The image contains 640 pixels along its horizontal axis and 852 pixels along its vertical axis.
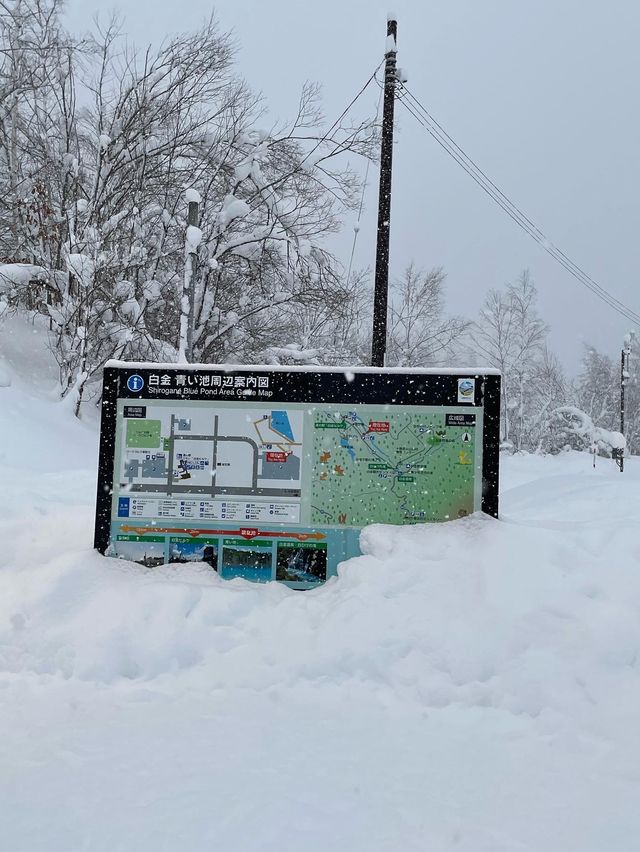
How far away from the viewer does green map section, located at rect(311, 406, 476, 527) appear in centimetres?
461

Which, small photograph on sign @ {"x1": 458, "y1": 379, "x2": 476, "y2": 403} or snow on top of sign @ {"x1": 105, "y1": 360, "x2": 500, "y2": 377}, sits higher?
snow on top of sign @ {"x1": 105, "y1": 360, "x2": 500, "y2": 377}

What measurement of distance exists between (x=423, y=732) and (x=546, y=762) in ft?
1.74

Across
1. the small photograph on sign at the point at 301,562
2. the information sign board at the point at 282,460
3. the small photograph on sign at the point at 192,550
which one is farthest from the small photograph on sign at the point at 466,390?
the small photograph on sign at the point at 192,550

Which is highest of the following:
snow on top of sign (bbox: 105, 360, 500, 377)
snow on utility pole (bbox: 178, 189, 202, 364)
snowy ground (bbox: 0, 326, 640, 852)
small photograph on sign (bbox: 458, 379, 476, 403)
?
snow on utility pole (bbox: 178, 189, 202, 364)

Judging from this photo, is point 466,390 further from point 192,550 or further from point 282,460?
point 192,550

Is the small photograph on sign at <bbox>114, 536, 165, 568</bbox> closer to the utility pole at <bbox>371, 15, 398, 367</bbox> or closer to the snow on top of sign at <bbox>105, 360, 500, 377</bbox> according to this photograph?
the snow on top of sign at <bbox>105, 360, 500, 377</bbox>

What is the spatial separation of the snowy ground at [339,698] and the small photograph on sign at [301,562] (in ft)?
0.57

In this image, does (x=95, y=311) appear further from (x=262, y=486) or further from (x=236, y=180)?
(x=262, y=486)

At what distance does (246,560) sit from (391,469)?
1.19 m

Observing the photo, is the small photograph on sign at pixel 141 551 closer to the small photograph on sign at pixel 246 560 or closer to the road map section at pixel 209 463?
the road map section at pixel 209 463

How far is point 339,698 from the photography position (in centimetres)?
327

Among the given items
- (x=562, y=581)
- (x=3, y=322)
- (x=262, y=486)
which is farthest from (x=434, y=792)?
(x=3, y=322)

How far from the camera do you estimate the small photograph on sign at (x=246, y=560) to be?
15.0ft

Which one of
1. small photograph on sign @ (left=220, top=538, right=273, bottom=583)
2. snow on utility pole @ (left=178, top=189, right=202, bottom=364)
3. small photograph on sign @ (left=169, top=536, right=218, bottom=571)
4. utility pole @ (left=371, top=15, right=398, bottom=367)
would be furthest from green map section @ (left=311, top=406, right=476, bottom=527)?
snow on utility pole @ (left=178, top=189, right=202, bottom=364)
